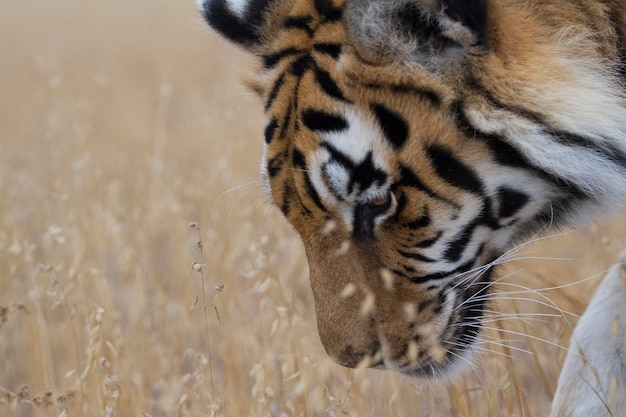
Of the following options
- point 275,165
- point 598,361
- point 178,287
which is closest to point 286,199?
point 275,165

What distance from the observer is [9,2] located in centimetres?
2108

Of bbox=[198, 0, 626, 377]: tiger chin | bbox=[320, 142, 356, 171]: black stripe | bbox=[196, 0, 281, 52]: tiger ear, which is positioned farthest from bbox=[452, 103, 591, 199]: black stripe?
bbox=[196, 0, 281, 52]: tiger ear

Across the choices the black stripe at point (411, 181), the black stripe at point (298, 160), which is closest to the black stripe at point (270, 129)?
the black stripe at point (298, 160)

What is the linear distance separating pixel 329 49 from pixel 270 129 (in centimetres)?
26

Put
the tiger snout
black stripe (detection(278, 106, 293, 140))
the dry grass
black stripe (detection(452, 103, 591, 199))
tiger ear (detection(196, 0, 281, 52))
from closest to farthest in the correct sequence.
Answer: black stripe (detection(452, 103, 591, 199)), the tiger snout, black stripe (detection(278, 106, 293, 140)), tiger ear (detection(196, 0, 281, 52)), the dry grass

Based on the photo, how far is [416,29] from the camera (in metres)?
1.89

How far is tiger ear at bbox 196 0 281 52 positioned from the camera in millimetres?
2303

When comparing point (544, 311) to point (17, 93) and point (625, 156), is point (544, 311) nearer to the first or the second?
point (625, 156)

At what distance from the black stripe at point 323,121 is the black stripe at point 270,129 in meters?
0.13

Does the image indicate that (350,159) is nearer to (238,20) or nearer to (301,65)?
(301,65)

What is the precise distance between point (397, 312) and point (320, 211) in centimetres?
30

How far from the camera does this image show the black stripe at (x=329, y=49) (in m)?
2.05

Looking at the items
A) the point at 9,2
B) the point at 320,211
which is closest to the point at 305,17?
the point at 320,211

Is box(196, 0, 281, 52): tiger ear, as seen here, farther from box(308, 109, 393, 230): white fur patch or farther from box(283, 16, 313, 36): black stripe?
box(308, 109, 393, 230): white fur patch
